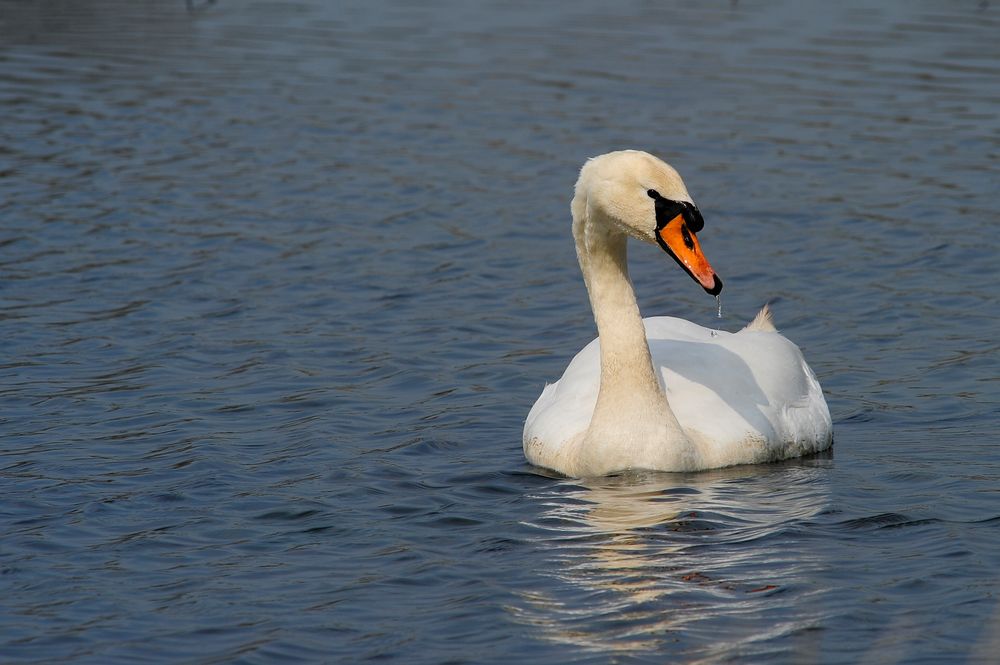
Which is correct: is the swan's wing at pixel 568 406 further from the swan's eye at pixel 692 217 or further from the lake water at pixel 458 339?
the swan's eye at pixel 692 217

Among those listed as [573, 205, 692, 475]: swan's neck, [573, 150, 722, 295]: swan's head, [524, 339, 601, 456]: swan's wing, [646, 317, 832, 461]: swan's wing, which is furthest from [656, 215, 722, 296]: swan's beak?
[524, 339, 601, 456]: swan's wing

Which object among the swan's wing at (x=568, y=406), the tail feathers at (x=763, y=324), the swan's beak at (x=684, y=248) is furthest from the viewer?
the tail feathers at (x=763, y=324)

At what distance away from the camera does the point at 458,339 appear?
12508 millimetres

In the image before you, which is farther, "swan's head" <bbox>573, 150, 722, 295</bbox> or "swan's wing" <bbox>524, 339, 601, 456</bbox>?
"swan's wing" <bbox>524, 339, 601, 456</bbox>

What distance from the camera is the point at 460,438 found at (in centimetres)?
1034

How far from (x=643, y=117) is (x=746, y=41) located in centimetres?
533

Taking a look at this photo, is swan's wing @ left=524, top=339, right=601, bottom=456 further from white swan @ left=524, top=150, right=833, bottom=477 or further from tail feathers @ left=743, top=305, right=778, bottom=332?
tail feathers @ left=743, top=305, right=778, bottom=332

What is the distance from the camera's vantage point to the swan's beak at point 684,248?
27.6ft

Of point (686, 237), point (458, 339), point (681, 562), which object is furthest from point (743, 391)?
point (458, 339)

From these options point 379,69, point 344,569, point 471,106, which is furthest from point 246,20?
point 344,569

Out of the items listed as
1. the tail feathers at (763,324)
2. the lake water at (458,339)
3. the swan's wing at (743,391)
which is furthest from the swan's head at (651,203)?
the tail feathers at (763,324)

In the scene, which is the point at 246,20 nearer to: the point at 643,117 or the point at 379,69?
the point at 379,69

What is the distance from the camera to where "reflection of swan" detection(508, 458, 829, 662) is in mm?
7125

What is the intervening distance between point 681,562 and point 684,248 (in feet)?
5.34
